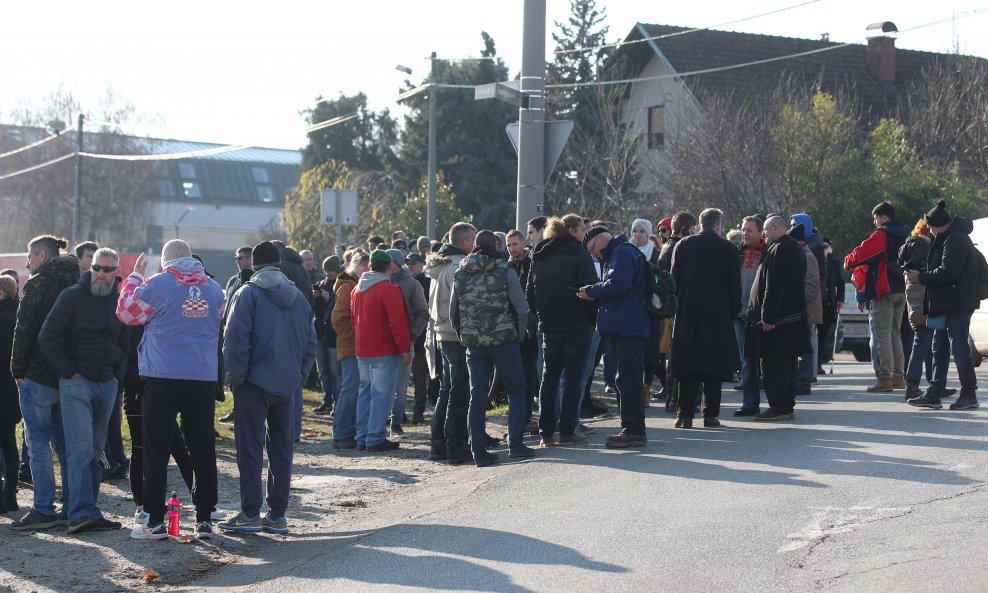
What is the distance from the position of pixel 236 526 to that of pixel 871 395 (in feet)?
28.0

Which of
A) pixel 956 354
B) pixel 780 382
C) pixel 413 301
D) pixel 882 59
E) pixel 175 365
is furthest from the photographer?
pixel 882 59

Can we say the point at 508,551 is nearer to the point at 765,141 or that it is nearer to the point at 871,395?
the point at 871,395

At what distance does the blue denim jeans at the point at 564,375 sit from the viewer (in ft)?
36.4

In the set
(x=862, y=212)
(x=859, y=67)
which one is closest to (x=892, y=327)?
(x=862, y=212)

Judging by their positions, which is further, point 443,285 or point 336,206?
point 336,206

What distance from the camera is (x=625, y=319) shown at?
35.5ft

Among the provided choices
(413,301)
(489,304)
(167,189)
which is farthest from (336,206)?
(167,189)

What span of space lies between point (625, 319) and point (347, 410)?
12.3ft

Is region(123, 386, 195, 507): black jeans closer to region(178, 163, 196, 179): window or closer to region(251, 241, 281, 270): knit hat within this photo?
region(251, 241, 281, 270): knit hat

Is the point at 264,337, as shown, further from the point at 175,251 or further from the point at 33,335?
the point at 33,335

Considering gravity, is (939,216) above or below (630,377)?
above

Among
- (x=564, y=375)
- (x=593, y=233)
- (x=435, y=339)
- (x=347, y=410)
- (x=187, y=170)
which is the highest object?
(x=187, y=170)

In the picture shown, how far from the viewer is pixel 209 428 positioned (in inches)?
339

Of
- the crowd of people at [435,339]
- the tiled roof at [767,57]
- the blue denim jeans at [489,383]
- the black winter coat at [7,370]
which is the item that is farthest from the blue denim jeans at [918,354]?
the tiled roof at [767,57]
